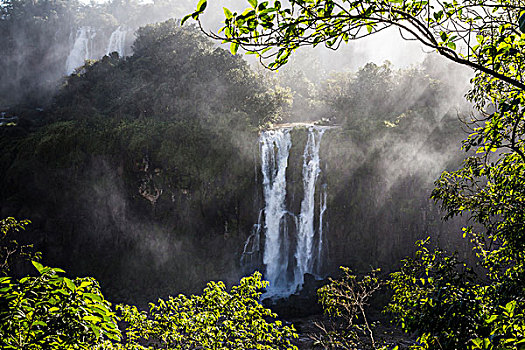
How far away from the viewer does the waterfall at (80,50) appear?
5050 cm

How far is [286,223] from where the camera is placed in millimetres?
22000

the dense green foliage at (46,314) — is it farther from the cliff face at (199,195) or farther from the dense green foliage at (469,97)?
the cliff face at (199,195)

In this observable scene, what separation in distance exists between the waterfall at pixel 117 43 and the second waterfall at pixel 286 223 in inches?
1505

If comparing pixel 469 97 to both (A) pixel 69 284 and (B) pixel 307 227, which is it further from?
(B) pixel 307 227

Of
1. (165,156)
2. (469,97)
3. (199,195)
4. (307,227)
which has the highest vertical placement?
(165,156)

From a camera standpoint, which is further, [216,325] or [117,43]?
[117,43]

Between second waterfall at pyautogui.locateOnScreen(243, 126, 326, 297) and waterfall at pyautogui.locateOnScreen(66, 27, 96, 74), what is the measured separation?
4052 cm

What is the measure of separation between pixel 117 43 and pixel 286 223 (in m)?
42.9

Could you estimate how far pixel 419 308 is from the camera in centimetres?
380

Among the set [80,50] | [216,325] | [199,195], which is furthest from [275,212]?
[80,50]

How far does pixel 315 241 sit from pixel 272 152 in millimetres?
6086

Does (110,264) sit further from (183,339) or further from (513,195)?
(513,195)

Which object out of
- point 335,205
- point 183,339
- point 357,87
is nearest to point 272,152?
point 335,205

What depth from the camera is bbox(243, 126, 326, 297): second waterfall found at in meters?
21.7
